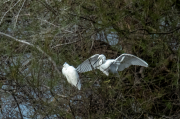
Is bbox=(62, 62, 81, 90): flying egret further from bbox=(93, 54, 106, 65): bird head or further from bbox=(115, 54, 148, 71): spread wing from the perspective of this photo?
bbox=(115, 54, 148, 71): spread wing

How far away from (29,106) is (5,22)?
1390 mm

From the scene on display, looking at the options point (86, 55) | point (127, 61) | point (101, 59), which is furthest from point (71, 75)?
point (86, 55)

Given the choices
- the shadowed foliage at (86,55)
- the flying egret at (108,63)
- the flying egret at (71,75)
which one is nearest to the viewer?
the shadowed foliage at (86,55)

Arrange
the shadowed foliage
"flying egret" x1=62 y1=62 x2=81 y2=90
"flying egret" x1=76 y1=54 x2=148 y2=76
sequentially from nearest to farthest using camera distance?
the shadowed foliage, "flying egret" x1=62 y1=62 x2=81 y2=90, "flying egret" x1=76 y1=54 x2=148 y2=76

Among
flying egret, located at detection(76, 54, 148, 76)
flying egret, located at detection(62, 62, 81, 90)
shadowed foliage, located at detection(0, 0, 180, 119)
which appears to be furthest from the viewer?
flying egret, located at detection(76, 54, 148, 76)

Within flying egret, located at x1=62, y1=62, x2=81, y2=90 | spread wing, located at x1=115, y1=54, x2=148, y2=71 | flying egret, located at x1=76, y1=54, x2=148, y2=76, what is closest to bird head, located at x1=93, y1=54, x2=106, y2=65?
flying egret, located at x1=76, y1=54, x2=148, y2=76

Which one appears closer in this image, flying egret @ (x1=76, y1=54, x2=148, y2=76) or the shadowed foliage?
the shadowed foliage

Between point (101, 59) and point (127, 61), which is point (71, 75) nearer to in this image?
point (101, 59)

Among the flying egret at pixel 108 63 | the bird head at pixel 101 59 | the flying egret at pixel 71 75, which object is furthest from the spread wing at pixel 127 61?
the flying egret at pixel 71 75

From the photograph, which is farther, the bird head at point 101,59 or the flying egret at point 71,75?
the bird head at point 101,59

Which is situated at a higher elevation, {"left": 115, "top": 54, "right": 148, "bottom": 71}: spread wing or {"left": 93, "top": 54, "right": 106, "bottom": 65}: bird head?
{"left": 93, "top": 54, "right": 106, "bottom": 65}: bird head

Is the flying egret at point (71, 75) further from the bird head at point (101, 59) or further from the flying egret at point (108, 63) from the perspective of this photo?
the bird head at point (101, 59)

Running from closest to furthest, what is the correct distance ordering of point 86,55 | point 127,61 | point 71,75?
point 71,75 → point 127,61 → point 86,55

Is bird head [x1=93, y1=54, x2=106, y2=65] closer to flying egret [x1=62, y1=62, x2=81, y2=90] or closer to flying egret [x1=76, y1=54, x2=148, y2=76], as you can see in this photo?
flying egret [x1=76, y1=54, x2=148, y2=76]
